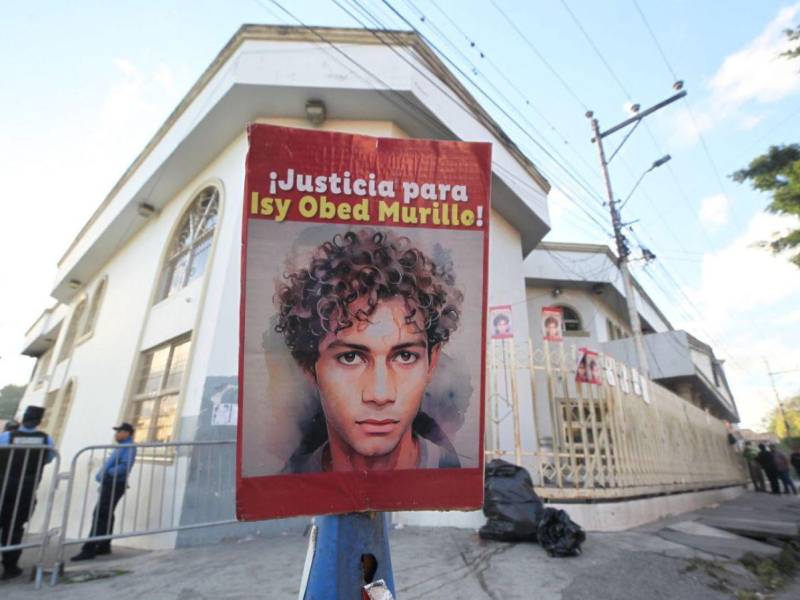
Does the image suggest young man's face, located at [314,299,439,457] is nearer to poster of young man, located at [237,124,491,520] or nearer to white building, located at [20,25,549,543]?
poster of young man, located at [237,124,491,520]

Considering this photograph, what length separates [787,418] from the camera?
57.8 m

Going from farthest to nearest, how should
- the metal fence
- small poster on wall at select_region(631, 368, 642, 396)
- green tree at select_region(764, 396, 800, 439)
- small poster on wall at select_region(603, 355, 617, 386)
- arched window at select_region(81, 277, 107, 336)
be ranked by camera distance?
green tree at select_region(764, 396, 800, 439), arched window at select_region(81, 277, 107, 336), small poster on wall at select_region(631, 368, 642, 396), small poster on wall at select_region(603, 355, 617, 386), the metal fence

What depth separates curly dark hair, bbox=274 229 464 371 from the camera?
143cm

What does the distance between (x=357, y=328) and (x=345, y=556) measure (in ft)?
2.87

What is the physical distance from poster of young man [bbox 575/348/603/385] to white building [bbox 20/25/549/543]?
3.39 metres

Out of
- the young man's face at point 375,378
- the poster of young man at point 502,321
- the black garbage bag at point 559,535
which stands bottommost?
the black garbage bag at point 559,535

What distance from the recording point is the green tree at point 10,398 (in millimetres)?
46559

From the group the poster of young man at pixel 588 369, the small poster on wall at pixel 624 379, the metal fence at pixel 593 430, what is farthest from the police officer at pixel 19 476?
the small poster on wall at pixel 624 379

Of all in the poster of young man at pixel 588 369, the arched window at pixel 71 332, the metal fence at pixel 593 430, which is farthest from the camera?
the arched window at pixel 71 332

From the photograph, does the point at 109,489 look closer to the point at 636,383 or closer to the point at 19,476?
the point at 19,476

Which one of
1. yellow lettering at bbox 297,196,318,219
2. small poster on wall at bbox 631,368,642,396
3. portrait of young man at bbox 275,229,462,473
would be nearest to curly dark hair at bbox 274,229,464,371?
portrait of young man at bbox 275,229,462,473

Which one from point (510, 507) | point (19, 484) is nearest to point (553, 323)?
point (510, 507)

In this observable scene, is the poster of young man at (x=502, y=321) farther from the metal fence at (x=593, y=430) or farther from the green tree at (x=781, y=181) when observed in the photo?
the green tree at (x=781, y=181)

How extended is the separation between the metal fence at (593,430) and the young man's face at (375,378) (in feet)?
14.3
